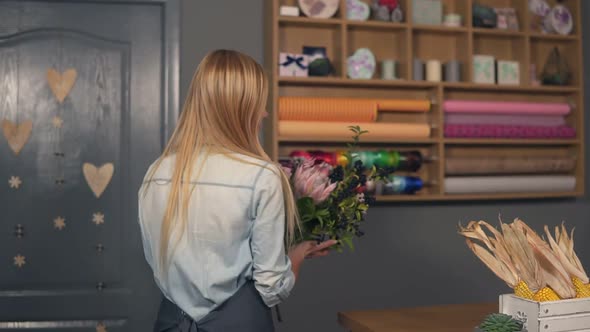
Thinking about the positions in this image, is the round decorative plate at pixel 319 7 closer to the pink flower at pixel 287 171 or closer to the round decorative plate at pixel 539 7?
the round decorative plate at pixel 539 7

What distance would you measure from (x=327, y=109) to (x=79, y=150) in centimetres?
116

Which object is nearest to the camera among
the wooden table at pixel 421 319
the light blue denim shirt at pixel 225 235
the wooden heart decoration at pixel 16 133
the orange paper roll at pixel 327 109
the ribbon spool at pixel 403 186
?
the light blue denim shirt at pixel 225 235

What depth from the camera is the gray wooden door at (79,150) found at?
292cm

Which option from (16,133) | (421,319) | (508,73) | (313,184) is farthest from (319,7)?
(421,319)

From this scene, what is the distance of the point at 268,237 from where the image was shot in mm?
1475

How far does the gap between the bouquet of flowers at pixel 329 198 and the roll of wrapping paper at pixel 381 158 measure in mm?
1302

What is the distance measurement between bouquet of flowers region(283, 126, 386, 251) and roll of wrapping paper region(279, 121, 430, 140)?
130 cm

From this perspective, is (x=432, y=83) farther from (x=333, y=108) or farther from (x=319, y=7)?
(x=319, y=7)

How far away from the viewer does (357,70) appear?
314cm

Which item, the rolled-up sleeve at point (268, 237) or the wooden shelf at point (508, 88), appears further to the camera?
the wooden shelf at point (508, 88)

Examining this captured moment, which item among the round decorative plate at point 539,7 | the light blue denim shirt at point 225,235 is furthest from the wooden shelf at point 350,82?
the light blue denim shirt at point 225,235

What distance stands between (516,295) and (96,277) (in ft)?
6.84

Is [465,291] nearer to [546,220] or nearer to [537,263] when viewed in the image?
[546,220]

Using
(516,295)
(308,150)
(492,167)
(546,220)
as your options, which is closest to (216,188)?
(516,295)
